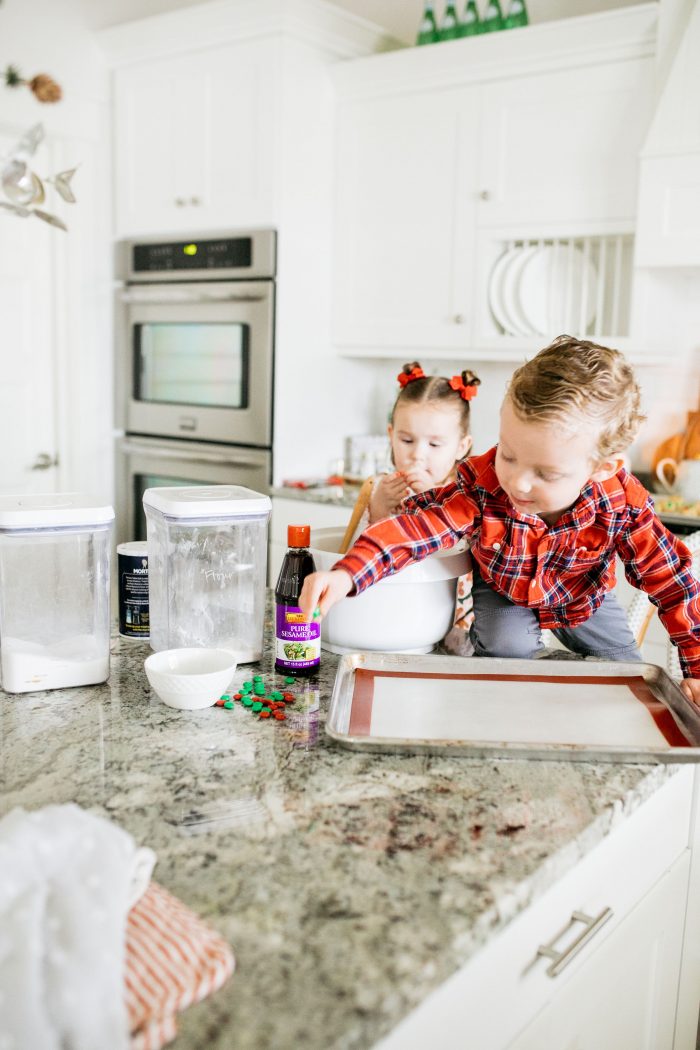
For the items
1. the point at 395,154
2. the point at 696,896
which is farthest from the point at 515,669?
the point at 395,154

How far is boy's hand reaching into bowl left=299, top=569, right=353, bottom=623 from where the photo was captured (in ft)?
4.21

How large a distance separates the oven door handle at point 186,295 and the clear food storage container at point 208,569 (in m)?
1.95

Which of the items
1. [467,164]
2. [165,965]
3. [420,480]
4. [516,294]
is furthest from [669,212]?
[165,965]

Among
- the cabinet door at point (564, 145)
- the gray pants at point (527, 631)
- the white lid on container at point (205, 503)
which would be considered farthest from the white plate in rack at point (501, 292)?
the white lid on container at point (205, 503)

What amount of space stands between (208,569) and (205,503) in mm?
108

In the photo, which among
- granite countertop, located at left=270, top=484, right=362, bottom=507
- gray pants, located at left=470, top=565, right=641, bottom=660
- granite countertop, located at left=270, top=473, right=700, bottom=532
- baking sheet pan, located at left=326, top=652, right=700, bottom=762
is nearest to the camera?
baking sheet pan, located at left=326, top=652, right=700, bottom=762

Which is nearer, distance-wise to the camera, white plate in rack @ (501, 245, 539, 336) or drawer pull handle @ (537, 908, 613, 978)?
drawer pull handle @ (537, 908, 613, 978)

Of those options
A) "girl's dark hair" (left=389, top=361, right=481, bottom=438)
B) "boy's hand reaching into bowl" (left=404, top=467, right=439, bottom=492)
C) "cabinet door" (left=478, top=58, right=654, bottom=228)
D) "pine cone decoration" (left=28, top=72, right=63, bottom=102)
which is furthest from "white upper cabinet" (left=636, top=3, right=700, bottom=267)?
"pine cone decoration" (left=28, top=72, right=63, bottom=102)

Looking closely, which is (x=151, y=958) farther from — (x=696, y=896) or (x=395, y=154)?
(x=395, y=154)

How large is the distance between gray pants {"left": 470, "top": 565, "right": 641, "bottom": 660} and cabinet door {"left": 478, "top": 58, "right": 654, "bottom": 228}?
63.5 inches

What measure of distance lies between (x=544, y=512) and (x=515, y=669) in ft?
0.78

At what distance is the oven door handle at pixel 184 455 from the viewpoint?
332 centimetres

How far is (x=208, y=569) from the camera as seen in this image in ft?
4.57

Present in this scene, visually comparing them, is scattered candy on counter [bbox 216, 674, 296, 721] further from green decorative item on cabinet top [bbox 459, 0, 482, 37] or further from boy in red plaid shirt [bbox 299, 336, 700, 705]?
green decorative item on cabinet top [bbox 459, 0, 482, 37]
